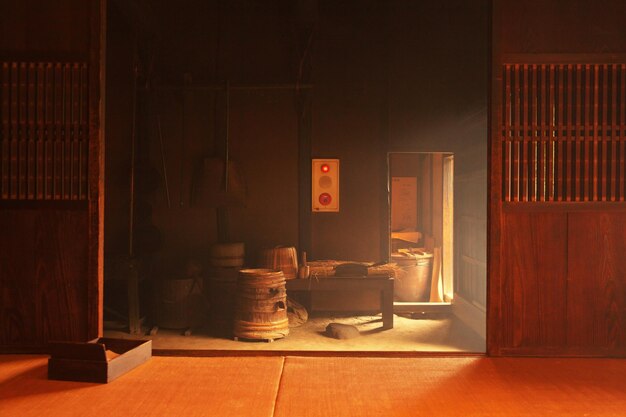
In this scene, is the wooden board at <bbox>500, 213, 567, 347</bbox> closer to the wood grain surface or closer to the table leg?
the wood grain surface

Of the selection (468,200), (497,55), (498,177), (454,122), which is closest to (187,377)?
(498,177)

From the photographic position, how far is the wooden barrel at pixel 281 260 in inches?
279

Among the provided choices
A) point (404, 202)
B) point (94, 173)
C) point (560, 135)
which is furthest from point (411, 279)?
point (94, 173)

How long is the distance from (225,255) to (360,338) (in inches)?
75.6

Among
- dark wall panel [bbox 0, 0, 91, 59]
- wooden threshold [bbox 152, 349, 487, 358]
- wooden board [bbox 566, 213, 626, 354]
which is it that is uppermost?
dark wall panel [bbox 0, 0, 91, 59]

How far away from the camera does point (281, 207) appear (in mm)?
7832

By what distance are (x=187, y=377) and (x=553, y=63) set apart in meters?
2.50

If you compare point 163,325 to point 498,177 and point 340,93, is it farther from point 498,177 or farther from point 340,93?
point 498,177

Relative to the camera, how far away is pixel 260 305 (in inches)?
252

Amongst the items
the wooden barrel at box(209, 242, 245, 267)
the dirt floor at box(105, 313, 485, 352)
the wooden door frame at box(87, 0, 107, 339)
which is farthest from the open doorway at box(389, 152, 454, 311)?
the wooden door frame at box(87, 0, 107, 339)

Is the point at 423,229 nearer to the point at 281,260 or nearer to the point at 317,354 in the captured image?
the point at 281,260

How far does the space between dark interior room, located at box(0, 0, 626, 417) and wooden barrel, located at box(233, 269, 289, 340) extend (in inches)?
0.9

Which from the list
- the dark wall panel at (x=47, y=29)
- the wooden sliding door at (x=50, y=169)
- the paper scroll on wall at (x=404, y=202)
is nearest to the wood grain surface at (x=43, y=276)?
the wooden sliding door at (x=50, y=169)

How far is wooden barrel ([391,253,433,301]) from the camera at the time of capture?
8.61 metres
